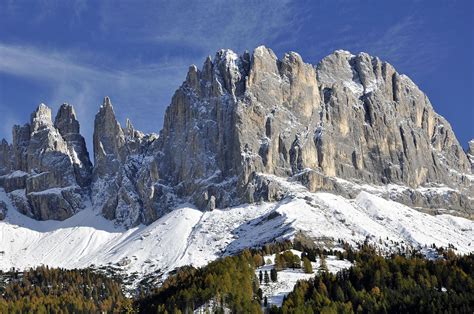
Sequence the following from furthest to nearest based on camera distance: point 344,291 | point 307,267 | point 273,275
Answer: point 307,267 → point 273,275 → point 344,291

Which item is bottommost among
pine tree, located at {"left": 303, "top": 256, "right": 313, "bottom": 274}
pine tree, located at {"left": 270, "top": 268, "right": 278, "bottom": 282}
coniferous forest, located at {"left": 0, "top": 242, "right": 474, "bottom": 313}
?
coniferous forest, located at {"left": 0, "top": 242, "right": 474, "bottom": 313}

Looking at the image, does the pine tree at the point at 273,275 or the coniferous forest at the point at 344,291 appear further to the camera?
the pine tree at the point at 273,275

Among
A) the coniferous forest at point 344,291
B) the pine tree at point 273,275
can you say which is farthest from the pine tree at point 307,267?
the pine tree at point 273,275

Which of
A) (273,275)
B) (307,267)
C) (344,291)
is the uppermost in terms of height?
(307,267)

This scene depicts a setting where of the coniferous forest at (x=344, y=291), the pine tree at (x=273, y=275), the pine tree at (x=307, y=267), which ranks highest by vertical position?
the pine tree at (x=307, y=267)

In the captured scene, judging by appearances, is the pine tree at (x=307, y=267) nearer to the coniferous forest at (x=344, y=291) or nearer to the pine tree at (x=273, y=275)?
the coniferous forest at (x=344, y=291)

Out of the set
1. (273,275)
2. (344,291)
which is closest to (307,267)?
(273,275)

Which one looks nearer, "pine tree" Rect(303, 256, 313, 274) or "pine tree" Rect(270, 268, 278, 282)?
"pine tree" Rect(270, 268, 278, 282)

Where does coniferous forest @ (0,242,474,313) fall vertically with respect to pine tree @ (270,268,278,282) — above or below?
below

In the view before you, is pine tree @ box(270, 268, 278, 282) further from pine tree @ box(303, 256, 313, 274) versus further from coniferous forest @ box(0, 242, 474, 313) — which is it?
pine tree @ box(303, 256, 313, 274)

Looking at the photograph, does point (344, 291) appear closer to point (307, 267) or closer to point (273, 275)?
point (273, 275)

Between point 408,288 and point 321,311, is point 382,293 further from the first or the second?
point 321,311

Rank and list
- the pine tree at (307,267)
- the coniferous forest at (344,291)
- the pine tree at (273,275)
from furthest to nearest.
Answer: the pine tree at (307,267)
the pine tree at (273,275)
the coniferous forest at (344,291)

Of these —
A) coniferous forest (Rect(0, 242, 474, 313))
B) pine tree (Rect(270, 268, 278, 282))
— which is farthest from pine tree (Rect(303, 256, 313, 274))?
pine tree (Rect(270, 268, 278, 282))
